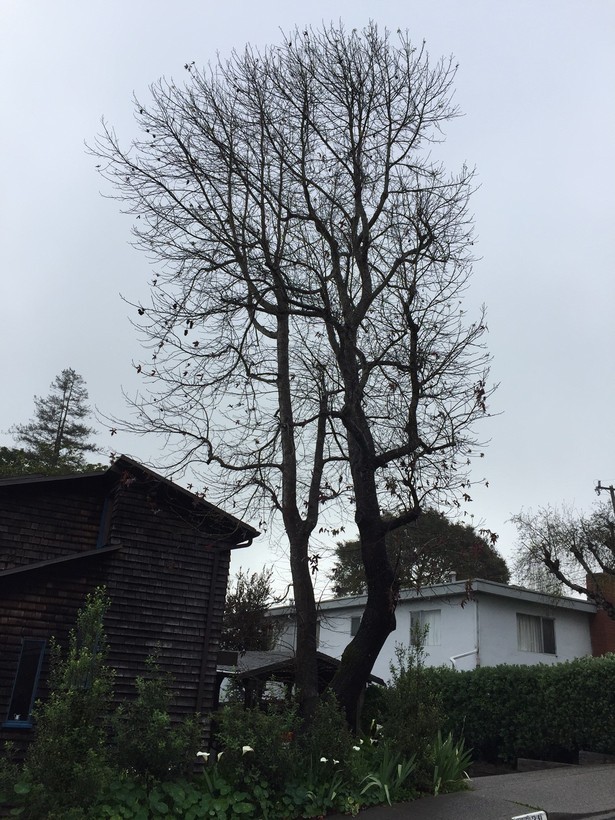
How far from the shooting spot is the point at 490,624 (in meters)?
23.7

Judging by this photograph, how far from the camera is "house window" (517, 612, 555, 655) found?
2467cm

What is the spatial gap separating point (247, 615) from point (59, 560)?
56.4 ft

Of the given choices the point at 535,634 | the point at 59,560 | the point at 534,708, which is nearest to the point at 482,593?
the point at 535,634

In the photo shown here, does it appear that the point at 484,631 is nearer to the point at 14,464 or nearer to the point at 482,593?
the point at 482,593

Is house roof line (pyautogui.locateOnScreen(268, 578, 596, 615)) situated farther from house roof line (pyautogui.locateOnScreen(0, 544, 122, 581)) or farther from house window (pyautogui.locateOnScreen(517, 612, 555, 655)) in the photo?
house roof line (pyautogui.locateOnScreen(0, 544, 122, 581))

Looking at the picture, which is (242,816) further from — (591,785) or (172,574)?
(172,574)

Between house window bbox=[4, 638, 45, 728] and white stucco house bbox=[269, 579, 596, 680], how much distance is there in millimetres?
9684

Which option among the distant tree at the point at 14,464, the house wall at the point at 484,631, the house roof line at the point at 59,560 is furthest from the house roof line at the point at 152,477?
the distant tree at the point at 14,464

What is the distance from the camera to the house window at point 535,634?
80.9 ft

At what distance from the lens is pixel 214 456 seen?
468 inches

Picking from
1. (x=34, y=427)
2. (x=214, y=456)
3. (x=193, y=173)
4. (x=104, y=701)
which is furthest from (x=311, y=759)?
(x=34, y=427)

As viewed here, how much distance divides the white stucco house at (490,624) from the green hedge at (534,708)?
3144 millimetres

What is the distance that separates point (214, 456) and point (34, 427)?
132 feet

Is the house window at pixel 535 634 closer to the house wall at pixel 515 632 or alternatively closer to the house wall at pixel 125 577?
the house wall at pixel 515 632
